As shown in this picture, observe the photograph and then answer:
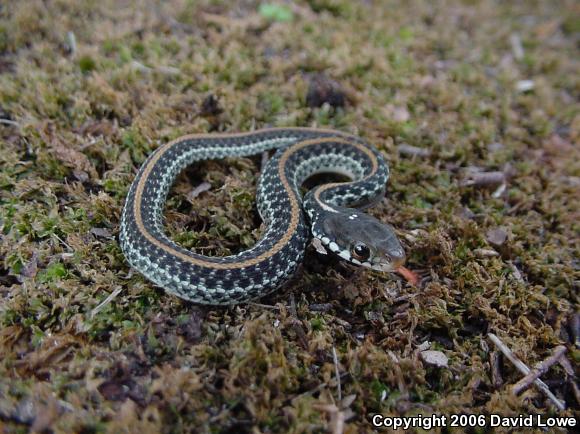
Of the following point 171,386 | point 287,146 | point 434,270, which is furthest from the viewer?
point 287,146

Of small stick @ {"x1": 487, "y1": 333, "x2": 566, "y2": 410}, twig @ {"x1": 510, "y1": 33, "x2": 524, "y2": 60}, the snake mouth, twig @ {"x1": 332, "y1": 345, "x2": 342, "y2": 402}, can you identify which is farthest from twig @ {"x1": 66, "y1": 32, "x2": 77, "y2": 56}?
twig @ {"x1": 510, "y1": 33, "x2": 524, "y2": 60}

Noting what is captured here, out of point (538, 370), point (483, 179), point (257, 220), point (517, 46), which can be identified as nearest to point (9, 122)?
point (257, 220)

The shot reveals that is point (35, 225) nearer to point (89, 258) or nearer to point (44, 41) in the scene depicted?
point (89, 258)

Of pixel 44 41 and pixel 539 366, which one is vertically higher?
pixel 44 41

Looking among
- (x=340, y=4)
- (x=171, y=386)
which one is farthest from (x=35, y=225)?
(x=340, y=4)

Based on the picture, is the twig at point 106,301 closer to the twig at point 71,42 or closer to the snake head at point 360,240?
the snake head at point 360,240

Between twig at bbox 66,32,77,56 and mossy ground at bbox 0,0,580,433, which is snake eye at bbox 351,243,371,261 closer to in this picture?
mossy ground at bbox 0,0,580,433
